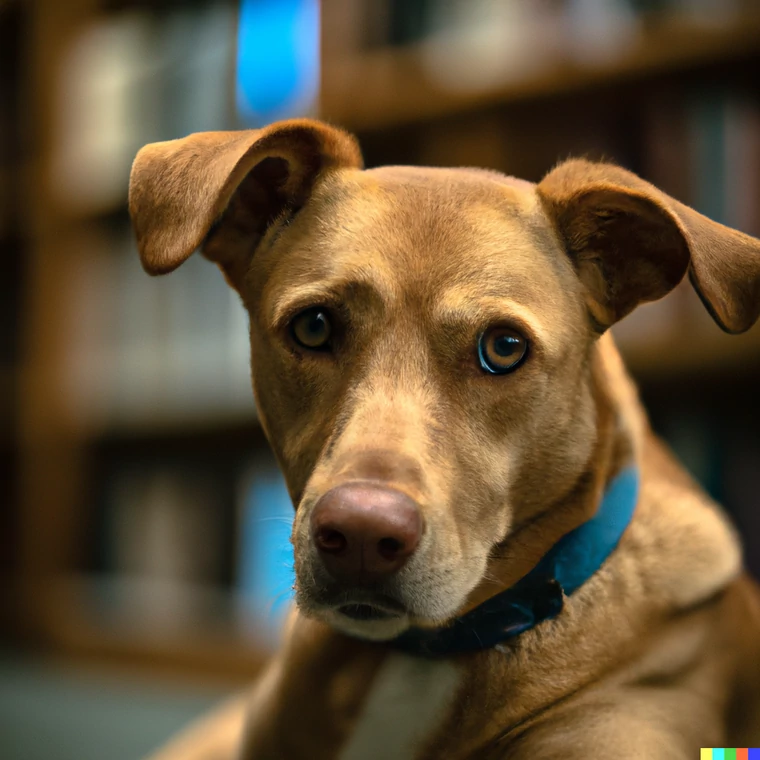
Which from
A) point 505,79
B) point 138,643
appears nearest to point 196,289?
point 138,643

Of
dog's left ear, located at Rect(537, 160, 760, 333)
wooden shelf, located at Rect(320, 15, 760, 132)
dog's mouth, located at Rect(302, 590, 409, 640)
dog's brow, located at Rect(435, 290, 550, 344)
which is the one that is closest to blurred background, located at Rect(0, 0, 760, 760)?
wooden shelf, located at Rect(320, 15, 760, 132)

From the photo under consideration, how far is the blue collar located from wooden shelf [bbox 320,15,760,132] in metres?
1.34

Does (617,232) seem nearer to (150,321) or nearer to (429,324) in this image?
(429,324)

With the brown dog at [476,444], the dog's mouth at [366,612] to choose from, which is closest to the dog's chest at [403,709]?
the brown dog at [476,444]

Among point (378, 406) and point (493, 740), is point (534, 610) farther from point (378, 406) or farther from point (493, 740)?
point (378, 406)

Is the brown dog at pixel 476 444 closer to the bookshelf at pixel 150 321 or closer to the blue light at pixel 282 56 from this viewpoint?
the bookshelf at pixel 150 321

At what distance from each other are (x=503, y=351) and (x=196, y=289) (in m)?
2.18

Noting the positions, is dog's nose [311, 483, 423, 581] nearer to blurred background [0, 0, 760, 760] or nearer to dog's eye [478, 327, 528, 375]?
dog's eye [478, 327, 528, 375]

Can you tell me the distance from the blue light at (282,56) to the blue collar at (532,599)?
182 cm

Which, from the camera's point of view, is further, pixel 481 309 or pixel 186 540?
pixel 186 540

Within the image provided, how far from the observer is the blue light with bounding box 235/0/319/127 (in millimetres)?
2477

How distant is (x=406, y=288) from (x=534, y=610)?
336mm

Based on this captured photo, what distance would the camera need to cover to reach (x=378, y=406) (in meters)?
0.88

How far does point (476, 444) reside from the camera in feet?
2.97
